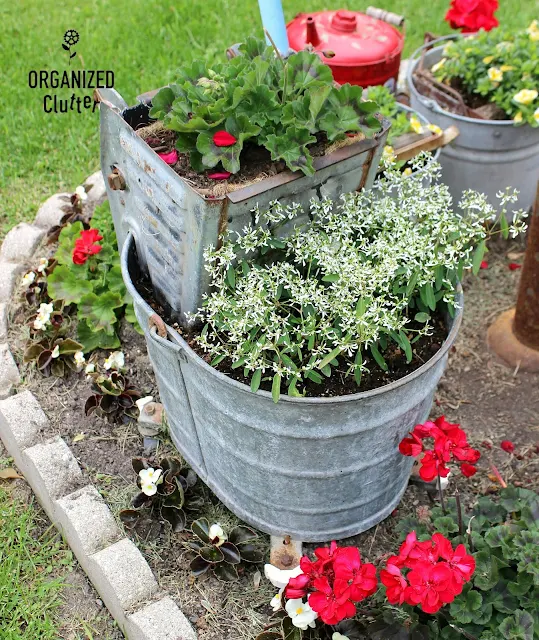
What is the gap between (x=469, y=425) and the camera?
2.53 m

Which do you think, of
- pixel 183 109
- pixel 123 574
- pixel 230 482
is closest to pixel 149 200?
pixel 183 109

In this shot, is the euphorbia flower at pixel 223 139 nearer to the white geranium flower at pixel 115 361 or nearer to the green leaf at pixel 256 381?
the green leaf at pixel 256 381

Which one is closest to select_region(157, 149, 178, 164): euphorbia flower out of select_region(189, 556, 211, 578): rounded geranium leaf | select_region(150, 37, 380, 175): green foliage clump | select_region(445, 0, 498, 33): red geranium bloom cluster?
select_region(150, 37, 380, 175): green foliage clump

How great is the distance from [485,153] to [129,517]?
2.01 metres

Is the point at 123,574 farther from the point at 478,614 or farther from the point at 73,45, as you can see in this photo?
the point at 73,45

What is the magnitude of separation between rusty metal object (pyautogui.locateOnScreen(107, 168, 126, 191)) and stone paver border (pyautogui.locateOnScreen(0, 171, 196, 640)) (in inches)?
32.8

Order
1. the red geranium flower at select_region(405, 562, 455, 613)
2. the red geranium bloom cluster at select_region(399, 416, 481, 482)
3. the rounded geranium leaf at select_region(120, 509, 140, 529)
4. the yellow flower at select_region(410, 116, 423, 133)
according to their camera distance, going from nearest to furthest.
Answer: the red geranium flower at select_region(405, 562, 455, 613) → the red geranium bloom cluster at select_region(399, 416, 481, 482) → the rounded geranium leaf at select_region(120, 509, 140, 529) → the yellow flower at select_region(410, 116, 423, 133)

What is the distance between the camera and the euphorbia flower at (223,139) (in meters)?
1.72

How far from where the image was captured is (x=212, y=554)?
2002mm

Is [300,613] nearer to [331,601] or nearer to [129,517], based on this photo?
[331,601]

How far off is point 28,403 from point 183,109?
1182 millimetres

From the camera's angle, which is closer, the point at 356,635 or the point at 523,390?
the point at 356,635

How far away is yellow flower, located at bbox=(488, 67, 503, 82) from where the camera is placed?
294 cm

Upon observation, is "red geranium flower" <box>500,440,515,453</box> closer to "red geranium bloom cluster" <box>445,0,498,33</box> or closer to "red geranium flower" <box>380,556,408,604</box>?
"red geranium flower" <box>380,556,408,604</box>
